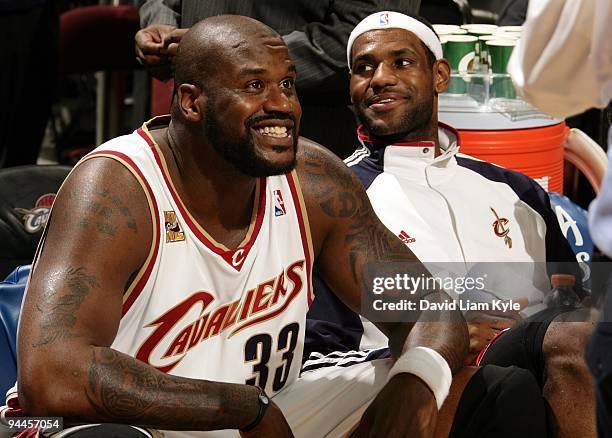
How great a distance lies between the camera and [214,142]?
2807mm

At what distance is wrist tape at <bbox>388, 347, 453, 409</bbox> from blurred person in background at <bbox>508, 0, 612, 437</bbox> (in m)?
0.74

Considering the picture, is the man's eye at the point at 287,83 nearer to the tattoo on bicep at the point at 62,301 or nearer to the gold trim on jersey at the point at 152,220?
the gold trim on jersey at the point at 152,220

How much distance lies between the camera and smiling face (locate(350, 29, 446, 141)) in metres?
3.83

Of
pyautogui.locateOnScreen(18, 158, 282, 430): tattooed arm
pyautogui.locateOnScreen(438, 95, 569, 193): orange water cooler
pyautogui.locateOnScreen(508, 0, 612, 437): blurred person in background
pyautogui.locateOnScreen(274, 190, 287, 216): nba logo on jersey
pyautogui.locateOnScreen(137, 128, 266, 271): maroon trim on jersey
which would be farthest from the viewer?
pyautogui.locateOnScreen(438, 95, 569, 193): orange water cooler

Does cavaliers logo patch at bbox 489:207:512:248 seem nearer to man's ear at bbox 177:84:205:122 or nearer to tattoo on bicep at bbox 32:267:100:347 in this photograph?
man's ear at bbox 177:84:205:122

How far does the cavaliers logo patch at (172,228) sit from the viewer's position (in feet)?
8.81

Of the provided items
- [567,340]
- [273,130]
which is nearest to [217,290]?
[273,130]

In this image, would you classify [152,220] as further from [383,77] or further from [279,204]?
[383,77]

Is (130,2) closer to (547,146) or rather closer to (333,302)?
(547,146)

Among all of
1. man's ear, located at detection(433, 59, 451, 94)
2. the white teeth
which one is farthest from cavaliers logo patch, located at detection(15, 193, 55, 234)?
man's ear, located at detection(433, 59, 451, 94)

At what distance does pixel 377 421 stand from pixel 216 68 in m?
0.91

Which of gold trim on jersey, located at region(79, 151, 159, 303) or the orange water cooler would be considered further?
the orange water cooler

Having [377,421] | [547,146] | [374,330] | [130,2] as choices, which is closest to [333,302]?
[374,330]

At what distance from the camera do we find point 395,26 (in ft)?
12.8
